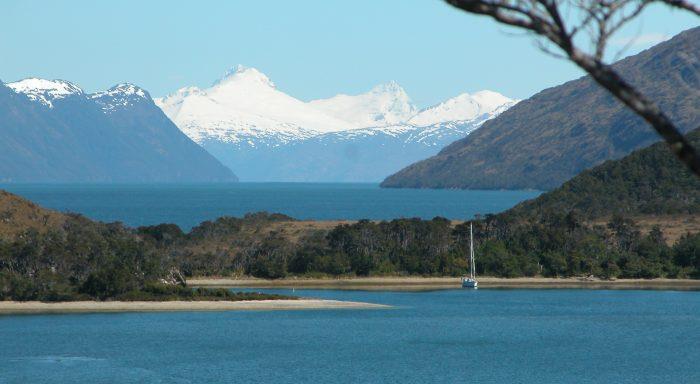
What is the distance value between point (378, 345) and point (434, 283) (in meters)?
58.1

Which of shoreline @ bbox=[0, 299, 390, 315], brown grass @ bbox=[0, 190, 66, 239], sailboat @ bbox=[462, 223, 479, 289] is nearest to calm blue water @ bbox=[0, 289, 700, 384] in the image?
shoreline @ bbox=[0, 299, 390, 315]

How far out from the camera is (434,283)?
141000 millimetres

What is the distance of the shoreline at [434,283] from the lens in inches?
5305

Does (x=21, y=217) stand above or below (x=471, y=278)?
above

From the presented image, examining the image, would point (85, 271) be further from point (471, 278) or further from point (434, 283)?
point (471, 278)

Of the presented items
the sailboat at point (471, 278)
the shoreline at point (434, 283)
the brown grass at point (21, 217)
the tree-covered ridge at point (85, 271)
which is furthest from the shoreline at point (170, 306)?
the brown grass at point (21, 217)

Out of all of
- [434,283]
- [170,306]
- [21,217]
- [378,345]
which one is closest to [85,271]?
[170,306]

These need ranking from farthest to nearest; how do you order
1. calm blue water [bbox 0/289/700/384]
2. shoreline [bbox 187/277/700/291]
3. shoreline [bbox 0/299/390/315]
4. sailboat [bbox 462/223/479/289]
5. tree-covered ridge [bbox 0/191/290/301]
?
1. shoreline [bbox 187/277/700/291]
2. sailboat [bbox 462/223/479/289]
3. tree-covered ridge [bbox 0/191/290/301]
4. shoreline [bbox 0/299/390/315]
5. calm blue water [bbox 0/289/700/384]

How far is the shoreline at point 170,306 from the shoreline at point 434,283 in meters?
21.8

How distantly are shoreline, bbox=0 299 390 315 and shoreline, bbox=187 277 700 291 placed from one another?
21830 mm

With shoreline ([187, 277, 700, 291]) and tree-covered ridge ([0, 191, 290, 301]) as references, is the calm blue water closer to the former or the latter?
tree-covered ridge ([0, 191, 290, 301])

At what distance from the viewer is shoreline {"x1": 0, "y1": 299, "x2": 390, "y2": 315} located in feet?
353

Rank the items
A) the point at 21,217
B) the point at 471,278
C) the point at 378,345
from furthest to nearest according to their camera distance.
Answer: the point at 21,217, the point at 471,278, the point at 378,345

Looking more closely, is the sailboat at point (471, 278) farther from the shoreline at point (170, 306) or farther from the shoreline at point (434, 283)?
the shoreline at point (170, 306)
